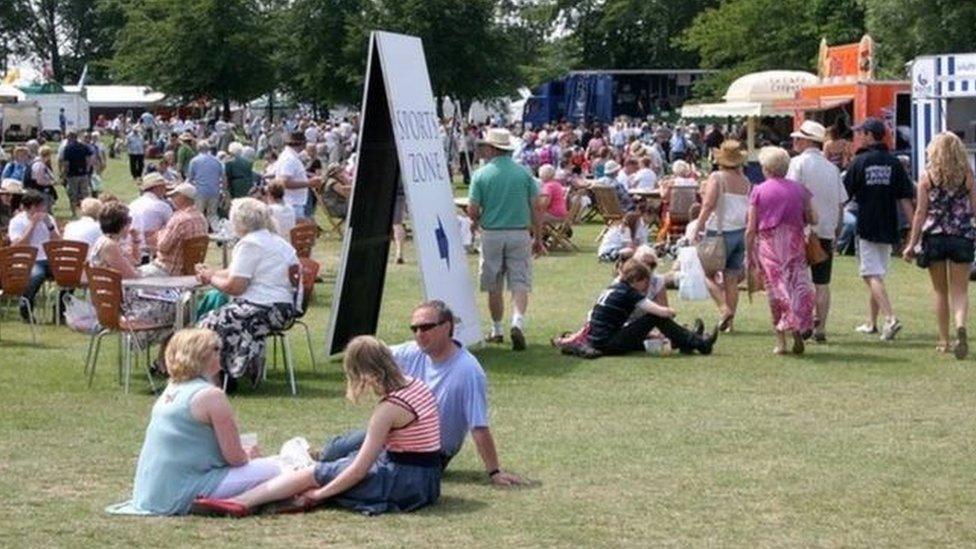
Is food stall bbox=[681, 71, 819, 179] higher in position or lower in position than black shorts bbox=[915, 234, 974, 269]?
higher

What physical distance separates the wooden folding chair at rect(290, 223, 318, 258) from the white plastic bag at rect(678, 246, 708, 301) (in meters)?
3.47

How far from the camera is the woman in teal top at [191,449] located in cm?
804

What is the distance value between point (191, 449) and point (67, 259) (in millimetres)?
7759

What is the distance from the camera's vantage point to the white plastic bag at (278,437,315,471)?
824cm

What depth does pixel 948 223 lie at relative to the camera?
13297mm

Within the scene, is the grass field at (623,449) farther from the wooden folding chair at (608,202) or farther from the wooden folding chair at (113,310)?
the wooden folding chair at (608,202)

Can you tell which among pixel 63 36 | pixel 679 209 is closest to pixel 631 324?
pixel 679 209

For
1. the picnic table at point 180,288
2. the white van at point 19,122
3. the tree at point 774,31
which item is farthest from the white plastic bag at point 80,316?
the tree at point 774,31

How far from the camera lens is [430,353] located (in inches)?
344

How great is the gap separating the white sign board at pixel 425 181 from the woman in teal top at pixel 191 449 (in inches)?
184

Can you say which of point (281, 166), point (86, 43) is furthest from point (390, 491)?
point (86, 43)

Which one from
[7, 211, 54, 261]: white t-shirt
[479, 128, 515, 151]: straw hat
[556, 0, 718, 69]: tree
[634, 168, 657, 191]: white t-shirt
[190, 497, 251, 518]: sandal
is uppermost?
[556, 0, 718, 69]: tree

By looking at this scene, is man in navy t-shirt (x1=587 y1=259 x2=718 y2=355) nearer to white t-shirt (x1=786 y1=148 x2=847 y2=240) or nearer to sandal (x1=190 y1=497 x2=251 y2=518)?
white t-shirt (x1=786 y1=148 x2=847 y2=240)

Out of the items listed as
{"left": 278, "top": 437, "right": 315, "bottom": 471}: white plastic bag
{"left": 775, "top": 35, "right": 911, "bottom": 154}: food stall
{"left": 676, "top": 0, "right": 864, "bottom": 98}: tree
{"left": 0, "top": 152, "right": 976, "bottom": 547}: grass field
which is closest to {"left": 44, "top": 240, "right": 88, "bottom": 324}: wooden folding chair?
{"left": 0, "top": 152, "right": 976, "bottom": 547}: grass field
